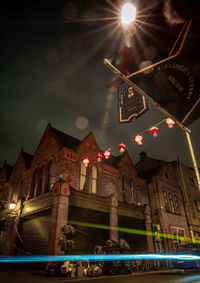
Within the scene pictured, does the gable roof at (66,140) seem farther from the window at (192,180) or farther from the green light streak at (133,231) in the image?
the window at (192,180)

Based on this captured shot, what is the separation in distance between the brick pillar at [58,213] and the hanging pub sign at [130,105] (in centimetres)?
718

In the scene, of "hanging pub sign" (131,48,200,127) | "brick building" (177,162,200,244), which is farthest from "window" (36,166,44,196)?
"brick building" (177,162,200,244)

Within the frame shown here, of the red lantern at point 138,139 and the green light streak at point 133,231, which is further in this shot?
the green light streak at point 133,231

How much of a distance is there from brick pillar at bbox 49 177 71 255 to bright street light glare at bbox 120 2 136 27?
985cm

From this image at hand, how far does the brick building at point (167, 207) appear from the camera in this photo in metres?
18.5

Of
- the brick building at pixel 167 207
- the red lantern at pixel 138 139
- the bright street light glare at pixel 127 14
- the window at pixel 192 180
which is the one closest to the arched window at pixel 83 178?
the red lantern at pixel 138 139

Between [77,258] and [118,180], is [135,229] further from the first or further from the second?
[77,258]

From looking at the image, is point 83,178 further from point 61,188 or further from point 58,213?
point 58,213

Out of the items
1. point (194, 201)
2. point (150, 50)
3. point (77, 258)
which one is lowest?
point (77, 258)

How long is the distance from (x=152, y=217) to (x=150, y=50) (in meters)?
17.9

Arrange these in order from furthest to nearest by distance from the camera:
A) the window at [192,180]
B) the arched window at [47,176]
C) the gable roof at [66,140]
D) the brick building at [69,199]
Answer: the window at [192,180] → the gable roof at [66,140] → the arched window at [47,176] → the brick building at [69,199]

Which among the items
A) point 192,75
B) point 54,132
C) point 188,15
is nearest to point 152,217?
point 54,132

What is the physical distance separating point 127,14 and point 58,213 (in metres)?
10.5

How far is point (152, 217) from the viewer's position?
62.0 ft
